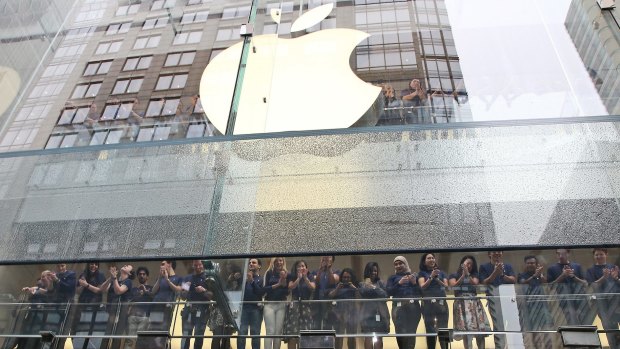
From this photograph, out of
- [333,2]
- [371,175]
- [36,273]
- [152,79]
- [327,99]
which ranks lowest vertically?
[36,273]

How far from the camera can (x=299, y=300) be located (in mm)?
1655

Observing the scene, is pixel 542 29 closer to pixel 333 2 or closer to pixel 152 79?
pixel 333 2

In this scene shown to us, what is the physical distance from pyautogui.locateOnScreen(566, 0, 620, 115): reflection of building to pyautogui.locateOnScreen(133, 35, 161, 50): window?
6.53 feet

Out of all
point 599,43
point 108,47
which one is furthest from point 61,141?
point 599,43

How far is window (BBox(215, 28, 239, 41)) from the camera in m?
2.66

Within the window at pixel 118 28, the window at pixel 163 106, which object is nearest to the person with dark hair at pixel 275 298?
the window at pixel 163 106

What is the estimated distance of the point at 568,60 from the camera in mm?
2219

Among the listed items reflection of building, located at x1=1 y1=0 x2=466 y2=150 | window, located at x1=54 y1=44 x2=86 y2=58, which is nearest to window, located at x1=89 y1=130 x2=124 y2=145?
reflection of building, located at x1=1 y1=0 x2=466 y2=150

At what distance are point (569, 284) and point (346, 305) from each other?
610 mm

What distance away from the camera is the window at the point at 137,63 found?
2762 mm

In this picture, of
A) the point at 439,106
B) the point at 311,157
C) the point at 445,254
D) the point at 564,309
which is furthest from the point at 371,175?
the point at 564,309

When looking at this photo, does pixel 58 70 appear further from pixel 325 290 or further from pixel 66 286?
pixel 325 290

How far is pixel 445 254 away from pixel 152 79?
1.66 meters

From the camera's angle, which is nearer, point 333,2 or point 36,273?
point 36,273
